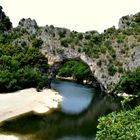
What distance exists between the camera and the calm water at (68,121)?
5084 cm

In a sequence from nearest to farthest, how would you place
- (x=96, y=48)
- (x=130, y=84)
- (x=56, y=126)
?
1. (x=56, y=126)
2. (x=130, y=84)
3. (x=96, y=48)

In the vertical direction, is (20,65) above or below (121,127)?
above

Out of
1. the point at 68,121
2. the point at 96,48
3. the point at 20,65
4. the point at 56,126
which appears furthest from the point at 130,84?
the point at 56,126

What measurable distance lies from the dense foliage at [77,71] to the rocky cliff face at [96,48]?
14287 millimetres

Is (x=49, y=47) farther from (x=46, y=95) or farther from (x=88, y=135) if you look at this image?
(x=88, y=135)

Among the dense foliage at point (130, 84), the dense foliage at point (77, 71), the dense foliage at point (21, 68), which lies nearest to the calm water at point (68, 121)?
the dense foliage at point (130, 84)

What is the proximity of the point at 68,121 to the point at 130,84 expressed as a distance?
28300 mm

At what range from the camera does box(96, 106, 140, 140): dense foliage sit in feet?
69.4

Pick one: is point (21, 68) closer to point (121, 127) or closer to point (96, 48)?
point (96, 48)

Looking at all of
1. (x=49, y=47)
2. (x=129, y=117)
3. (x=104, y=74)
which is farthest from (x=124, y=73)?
(x=129, y=117)

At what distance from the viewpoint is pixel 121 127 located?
71.7 ft

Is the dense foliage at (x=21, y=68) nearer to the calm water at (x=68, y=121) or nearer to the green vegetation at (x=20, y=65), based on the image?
the green vegetation at (x=20, y=65)

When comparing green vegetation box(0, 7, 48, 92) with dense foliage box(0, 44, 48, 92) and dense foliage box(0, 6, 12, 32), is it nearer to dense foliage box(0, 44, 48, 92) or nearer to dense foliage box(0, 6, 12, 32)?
dense foliage box(0, 44, 48, 92)

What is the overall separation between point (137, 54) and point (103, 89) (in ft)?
34.0
